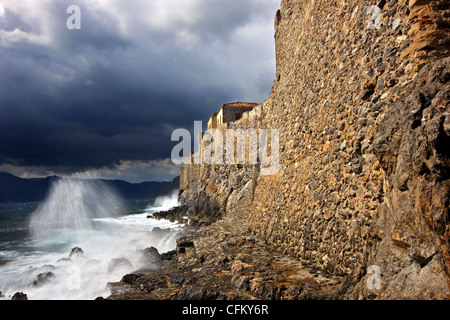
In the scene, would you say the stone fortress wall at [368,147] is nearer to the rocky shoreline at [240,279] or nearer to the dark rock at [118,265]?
the rocky shoreline at [240,279]

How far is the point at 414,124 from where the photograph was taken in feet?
9.54

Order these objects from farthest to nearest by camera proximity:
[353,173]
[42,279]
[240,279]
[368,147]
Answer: [42,279] < [240,279] < [353,173] < [368,147]

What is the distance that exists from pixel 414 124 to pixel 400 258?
1.46 m

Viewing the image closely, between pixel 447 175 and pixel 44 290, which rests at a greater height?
pixel 447 175

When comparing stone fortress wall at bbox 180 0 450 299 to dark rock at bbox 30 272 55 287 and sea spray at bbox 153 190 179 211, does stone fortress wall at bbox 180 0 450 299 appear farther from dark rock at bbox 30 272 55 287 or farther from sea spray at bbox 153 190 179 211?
sea spray at bbox 153 190 179 211

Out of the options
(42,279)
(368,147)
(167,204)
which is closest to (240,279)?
(368,147)

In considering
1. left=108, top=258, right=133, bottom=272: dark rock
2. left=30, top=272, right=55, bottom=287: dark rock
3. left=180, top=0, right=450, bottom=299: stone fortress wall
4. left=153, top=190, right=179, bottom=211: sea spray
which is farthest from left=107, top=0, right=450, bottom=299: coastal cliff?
left=153, top=190, right=179, bottom=211: sea spray

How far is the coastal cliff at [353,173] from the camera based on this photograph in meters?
2.67

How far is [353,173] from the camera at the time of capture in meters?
4.45

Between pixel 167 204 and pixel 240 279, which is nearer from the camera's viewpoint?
pixel 240 279

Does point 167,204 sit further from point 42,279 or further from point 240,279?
point 240,279

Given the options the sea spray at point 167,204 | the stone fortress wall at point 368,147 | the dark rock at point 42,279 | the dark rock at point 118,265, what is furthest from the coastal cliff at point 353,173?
the sea spray at point 167,204
